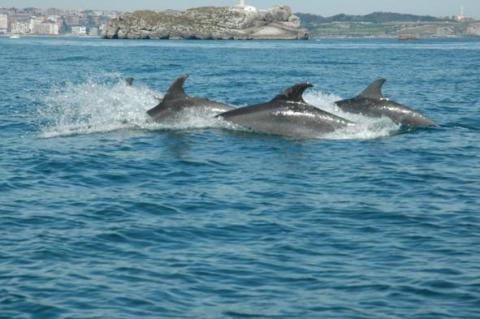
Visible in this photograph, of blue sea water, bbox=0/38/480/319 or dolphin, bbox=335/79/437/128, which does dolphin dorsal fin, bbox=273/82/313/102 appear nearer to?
blue sea water, bbox=0/38/480/319

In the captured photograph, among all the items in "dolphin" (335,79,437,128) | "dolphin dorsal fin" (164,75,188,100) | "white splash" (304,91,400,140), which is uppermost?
"dolphin dorsal fin" (164,75,188,100)

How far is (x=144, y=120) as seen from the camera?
28.5 m

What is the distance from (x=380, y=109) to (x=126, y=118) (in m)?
8.46

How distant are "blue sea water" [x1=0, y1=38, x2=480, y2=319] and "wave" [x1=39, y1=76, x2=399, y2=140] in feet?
0.39

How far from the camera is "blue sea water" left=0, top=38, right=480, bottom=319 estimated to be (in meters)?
12.0

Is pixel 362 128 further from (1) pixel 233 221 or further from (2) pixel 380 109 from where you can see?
(1) pixel 233 221

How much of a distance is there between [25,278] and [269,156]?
10.9 meters

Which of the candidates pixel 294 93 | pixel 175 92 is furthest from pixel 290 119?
pixel 175 92

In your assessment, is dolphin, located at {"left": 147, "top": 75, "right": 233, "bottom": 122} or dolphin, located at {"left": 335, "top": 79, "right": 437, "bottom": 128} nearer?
dolphin, located at {"left": 147, "top": 75, "right": 233, "bottom": 122}

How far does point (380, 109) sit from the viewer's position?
29688mm

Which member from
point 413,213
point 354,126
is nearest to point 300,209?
point 413,213

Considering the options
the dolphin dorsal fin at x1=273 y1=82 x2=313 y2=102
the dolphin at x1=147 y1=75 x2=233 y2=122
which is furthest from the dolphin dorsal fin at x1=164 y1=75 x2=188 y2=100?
the dolphin dorsal fin at x1=273 y1=82 x2=313 y2=102

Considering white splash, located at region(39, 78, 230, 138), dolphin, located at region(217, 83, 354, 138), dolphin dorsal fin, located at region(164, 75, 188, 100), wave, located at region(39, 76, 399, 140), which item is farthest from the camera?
dolphin dorsal fin, located at region(164, 75, 188, 100)

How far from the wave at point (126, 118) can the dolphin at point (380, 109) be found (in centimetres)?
36
